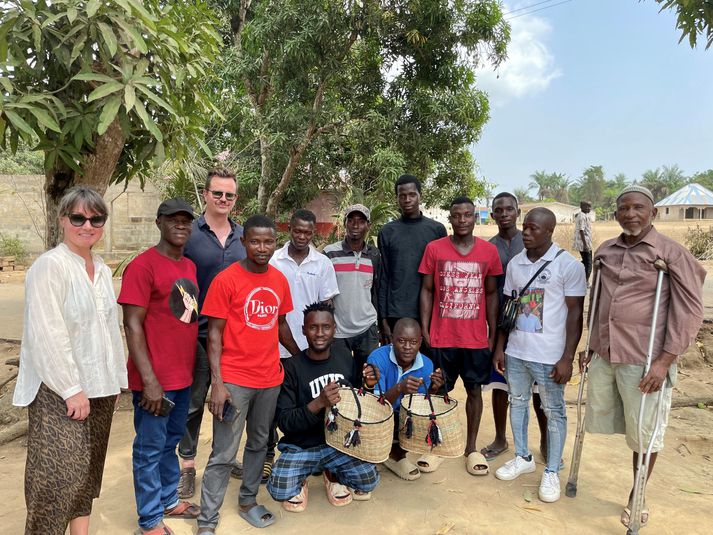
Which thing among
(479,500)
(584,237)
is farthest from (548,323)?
(584,237)

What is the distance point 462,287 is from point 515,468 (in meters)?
1.35

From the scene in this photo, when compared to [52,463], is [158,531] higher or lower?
lower

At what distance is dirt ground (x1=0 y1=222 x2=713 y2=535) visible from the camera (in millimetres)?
3078

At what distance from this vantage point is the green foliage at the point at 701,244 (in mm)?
16938

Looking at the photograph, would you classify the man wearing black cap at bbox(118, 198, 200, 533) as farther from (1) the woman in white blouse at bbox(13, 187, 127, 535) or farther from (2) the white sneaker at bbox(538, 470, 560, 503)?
(2) the white sneaker at bbox(538, 470, 560, 503)

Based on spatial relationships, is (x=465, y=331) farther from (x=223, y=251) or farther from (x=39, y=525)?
(x=39, y=525)

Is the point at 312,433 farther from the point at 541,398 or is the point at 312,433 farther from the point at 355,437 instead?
the point at 541,398

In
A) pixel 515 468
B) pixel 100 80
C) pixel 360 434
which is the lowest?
pixel 515 468

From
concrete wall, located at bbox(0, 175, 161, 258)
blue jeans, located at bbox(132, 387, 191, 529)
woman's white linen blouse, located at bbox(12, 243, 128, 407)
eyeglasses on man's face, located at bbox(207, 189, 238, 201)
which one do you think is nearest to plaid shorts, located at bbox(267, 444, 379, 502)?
blue jeans, located at bbox(132, 387, 191, 529)

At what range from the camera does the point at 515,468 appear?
12.1 ft

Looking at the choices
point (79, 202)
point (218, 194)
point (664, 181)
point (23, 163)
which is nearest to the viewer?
point (79, 202)

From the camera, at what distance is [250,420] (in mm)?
3049

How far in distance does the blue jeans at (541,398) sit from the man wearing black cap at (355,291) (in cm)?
106

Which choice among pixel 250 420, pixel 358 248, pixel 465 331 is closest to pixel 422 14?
pixel 358 248
